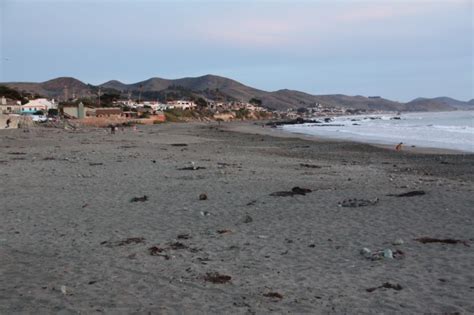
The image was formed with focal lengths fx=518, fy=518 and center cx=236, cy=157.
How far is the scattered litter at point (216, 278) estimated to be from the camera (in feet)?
17.4

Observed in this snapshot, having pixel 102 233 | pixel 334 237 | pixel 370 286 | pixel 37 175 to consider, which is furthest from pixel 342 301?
pixel 37 175

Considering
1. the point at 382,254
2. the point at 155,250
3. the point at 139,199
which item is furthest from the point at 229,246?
the point at 139,199

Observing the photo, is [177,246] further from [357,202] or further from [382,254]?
[357,202]

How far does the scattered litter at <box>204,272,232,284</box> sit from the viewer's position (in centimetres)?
529

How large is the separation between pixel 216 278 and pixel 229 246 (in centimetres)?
136

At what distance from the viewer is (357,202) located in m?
9.55

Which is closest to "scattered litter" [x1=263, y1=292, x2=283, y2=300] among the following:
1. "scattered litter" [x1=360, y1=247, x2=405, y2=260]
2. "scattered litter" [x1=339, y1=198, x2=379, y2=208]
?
"scattered litter" [x1=360, y1=247, x2=405, y2=260]

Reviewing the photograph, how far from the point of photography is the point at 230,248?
664cm

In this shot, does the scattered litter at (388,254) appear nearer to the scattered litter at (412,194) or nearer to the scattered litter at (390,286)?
the scattered litter at (390,286)

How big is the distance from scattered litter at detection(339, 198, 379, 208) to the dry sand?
0.12 meters

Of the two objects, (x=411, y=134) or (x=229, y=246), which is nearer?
(x=229, y=246)

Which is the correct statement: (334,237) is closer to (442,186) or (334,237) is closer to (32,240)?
(32,240)

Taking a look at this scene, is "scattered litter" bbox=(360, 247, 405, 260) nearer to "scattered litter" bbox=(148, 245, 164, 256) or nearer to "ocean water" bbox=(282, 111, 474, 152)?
"scattered litter" bbox=(148, 245, 164, 256)

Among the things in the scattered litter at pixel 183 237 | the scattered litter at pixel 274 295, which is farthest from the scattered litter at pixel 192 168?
the scattered litter at pixel 274 295
